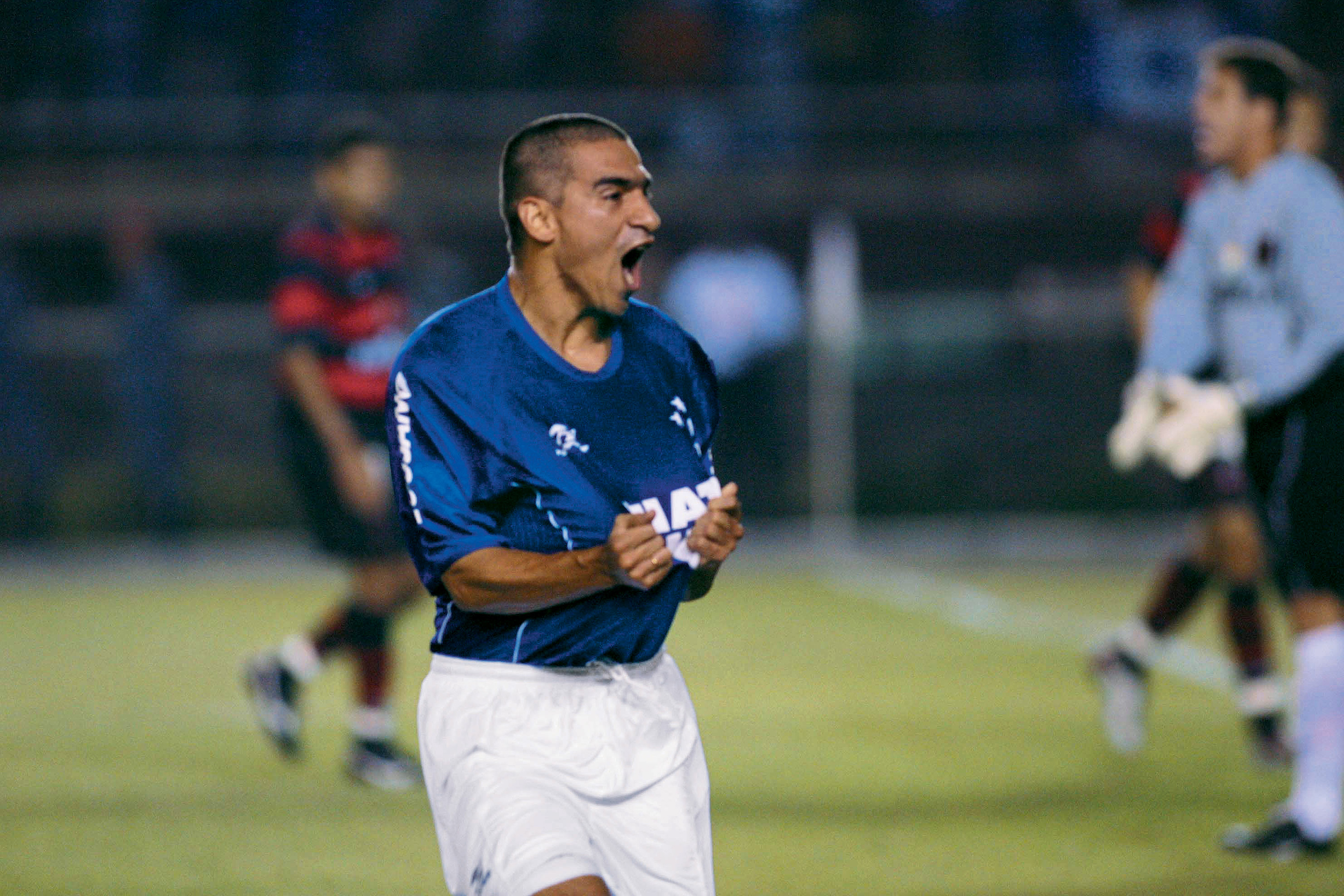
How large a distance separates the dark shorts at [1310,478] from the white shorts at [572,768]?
2728 mm

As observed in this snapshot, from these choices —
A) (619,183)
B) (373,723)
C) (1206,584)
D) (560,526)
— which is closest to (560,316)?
(619,183)

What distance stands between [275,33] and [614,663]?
19.8 metres

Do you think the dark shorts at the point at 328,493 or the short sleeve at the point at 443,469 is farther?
the dark shorts at the point at 328,493

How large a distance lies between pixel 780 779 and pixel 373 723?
58.9 inches

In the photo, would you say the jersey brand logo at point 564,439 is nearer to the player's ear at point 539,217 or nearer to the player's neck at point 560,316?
the player's neck at point 560,316

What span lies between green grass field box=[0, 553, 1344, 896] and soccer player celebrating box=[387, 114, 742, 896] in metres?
2.01

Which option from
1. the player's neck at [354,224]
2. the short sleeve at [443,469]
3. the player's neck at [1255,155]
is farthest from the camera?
the player's neck at [354,224]

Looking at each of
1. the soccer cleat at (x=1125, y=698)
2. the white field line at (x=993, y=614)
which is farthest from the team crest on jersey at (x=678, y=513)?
the white field line at (x=993, y=614)

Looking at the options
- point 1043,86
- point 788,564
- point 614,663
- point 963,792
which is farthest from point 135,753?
point 1043,86

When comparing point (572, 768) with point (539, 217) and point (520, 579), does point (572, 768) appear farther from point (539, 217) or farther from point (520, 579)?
point (539, 217)

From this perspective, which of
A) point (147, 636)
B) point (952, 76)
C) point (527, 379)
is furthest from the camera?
point (952, 76)

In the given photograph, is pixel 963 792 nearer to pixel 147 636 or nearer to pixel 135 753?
pixel 135 753

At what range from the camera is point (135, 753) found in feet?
25.0

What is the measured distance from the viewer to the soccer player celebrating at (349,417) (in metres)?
6.96
